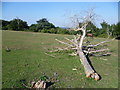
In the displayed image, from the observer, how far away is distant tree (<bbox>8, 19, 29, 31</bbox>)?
35.0m

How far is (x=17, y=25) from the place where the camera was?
3625 cm

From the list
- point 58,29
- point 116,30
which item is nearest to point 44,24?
point 58,29

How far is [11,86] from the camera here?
12.8 feet

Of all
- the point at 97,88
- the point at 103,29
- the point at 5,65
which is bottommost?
the point at 97,88

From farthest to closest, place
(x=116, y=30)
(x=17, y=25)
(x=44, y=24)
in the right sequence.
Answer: (x=44, y=24)
(x=17, y=25)
(x=116, y=30)

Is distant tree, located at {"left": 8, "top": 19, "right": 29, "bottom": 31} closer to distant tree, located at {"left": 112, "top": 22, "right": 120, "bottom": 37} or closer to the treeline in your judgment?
the treeline

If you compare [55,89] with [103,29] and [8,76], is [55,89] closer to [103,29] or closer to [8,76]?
[8,76]

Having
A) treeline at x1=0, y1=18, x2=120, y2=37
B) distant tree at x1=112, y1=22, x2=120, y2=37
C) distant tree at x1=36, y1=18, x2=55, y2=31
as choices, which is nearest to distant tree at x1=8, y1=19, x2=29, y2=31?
treeline at x1=0, y1=18, x2=120, y2=37

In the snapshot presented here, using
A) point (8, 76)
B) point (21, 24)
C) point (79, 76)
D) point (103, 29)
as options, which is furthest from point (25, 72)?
point (21, 24)

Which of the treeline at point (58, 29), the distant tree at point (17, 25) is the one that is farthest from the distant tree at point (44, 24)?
the distant tree at point (17, 25)

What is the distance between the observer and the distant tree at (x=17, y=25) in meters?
35.0

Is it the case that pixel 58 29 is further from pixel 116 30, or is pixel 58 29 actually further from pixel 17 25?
pixel 116 30

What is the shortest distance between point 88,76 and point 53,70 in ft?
4.63

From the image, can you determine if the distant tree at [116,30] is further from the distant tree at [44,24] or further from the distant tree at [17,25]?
the distant tree at [17,25]
